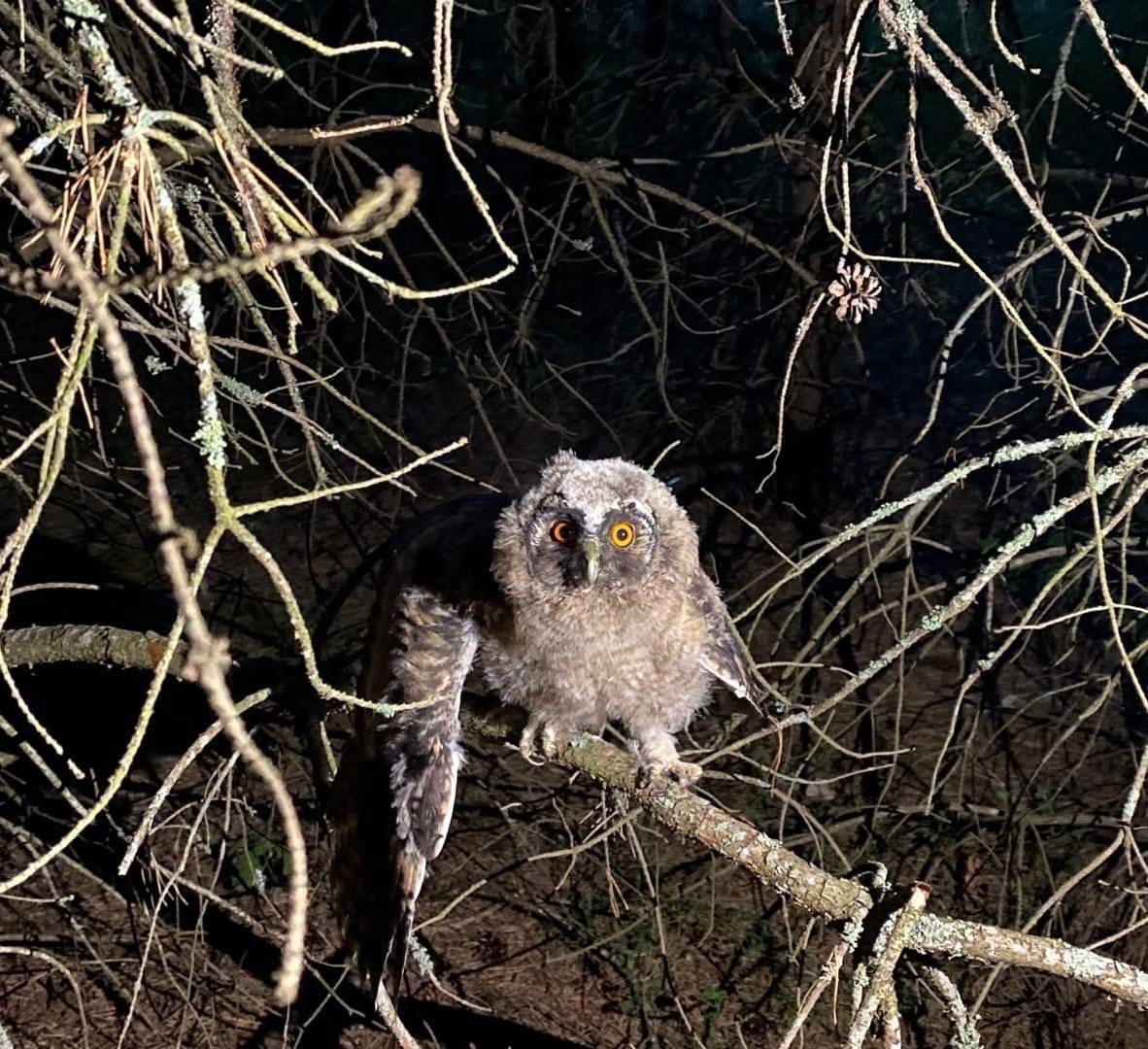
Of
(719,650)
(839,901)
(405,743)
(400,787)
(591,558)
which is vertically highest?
(591,558)

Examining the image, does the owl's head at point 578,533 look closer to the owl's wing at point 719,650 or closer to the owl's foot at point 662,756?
the owl's wing at point 719,650

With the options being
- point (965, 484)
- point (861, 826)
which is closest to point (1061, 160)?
point (965, 484)

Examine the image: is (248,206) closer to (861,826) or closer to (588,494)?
(588,494)

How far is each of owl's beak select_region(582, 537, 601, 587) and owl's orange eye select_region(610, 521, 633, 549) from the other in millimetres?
70

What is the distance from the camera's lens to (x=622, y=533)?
10.9 ft

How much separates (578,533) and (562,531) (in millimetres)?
44

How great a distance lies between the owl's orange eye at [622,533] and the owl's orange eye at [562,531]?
0.37ft

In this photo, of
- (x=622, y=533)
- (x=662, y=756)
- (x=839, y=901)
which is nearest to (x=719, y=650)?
(x=662, y=756)

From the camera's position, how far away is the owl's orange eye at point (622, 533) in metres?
3.31

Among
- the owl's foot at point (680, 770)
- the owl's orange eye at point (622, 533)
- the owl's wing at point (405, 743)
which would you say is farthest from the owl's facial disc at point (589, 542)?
the owl's foot at point (680, 770)

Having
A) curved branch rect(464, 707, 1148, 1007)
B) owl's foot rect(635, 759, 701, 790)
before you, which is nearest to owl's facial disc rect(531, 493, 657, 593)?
owl's foot rect(635, 759, 701, 790)

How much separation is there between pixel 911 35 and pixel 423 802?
7.60 feet

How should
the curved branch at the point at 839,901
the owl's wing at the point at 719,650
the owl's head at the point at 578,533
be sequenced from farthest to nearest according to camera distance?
the owl's wing at the point at 719,650, the owl's head at the point at 578,533, the curved branch at the point at 839,901

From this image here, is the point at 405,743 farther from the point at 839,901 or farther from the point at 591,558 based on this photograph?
the point at 839,901
